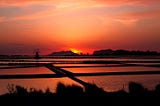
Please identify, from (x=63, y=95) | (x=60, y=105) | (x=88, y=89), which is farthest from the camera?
(x=88, y=89)

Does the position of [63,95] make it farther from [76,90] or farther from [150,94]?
[150,94]

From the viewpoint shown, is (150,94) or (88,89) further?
(88,89)

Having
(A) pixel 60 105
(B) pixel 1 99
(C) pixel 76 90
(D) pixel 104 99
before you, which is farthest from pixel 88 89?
(B) pixel 1 99

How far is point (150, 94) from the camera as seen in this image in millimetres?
9000

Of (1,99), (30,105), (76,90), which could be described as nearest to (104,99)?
(76,90)

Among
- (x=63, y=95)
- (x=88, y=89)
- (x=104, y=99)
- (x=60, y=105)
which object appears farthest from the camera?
(x=88, y=89)

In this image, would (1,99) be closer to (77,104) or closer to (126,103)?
(77,104)

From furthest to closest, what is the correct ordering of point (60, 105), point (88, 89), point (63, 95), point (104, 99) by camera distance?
point (88, 89) → point (63, 95) → point (104, 99) → point (60, 105)

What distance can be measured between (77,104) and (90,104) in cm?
35

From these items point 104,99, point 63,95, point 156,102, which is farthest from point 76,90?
point 156,102

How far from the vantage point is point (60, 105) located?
8109 mm

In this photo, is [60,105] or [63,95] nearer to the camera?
[60,105]

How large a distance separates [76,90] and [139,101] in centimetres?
209

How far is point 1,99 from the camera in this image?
29.7ft
